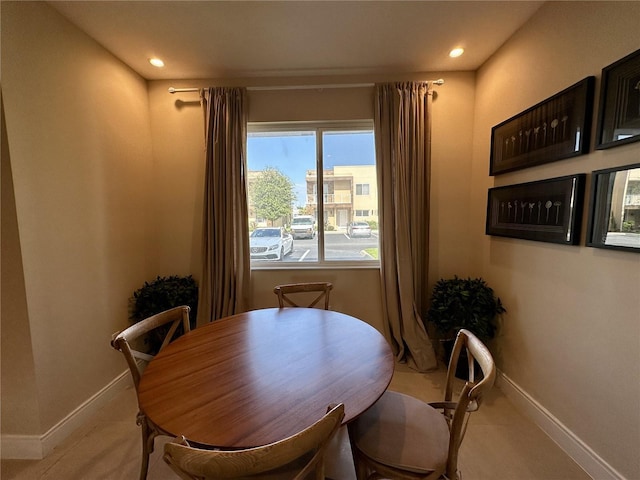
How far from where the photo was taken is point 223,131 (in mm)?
2441

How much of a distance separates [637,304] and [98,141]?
338 centimetres

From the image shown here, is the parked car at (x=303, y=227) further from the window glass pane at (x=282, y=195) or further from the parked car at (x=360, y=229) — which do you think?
the parked car at (x=360, y=229)

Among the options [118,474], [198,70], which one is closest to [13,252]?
[118,474]

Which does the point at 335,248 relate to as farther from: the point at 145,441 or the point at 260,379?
the point at 145,441

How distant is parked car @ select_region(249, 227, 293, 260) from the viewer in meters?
2.74

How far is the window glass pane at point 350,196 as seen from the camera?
8.71 feet

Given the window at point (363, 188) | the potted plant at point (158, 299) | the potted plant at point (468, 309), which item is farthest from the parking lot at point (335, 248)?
the potted plant at point (468, 309)

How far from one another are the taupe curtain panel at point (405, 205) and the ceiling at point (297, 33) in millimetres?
346

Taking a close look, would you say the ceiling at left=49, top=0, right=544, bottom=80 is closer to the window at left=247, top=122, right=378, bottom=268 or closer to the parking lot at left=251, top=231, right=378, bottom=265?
the window at left=247, top=122, right=378, bottom=268

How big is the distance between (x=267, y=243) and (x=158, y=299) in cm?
107

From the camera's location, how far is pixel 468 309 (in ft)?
6.94

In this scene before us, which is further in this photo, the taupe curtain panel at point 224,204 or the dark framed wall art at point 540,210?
the taupe curtain panel at point 224,204

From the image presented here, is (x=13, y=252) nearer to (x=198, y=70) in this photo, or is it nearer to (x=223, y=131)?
(x=223, y=131)

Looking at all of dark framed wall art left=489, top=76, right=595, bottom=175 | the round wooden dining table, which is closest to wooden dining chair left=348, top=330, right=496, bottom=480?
the round wooden dining table
